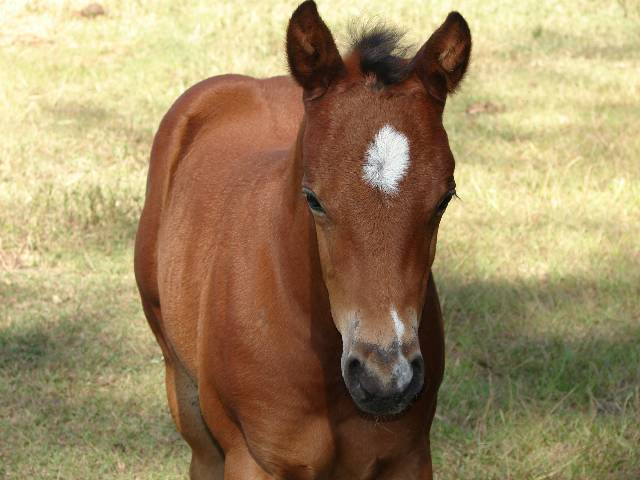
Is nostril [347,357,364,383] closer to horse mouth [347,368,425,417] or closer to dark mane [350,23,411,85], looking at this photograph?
horse mouth [347,368,425,417]

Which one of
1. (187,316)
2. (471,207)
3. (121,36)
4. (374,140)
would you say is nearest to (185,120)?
(187,316)

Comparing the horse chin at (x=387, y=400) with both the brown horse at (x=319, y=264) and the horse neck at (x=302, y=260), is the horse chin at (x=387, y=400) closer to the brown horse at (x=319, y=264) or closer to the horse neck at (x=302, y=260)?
the brown horse at (x=319, y=264)

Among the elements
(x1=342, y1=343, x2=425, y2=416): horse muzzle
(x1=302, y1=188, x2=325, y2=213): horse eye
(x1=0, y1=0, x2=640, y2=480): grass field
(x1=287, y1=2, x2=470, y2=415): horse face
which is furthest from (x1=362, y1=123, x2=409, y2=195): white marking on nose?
(x1=0, y1=0, x2=640, y2=480): grass field

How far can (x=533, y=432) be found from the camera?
510 centimetres

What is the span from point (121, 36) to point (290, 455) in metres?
8.50

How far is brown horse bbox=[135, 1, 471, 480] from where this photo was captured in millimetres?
3059

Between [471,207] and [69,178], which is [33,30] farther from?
[471,207]

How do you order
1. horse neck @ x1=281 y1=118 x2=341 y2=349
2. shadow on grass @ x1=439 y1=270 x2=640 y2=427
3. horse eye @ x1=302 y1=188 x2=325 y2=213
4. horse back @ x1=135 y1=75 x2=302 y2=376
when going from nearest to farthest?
1. horse eye @ x1=302 y1=188 x2=325 y2=213
2. horse neck @ x1=281 y1=118 x2=341 y2=349
3. horse back @ x1=135 y1=75 x2=302 y2=376
4. shadow on grass @ x1=439 y1=270 x2=640 y2=427

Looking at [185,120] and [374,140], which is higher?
[374,140]

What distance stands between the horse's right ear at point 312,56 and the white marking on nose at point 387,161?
0.31 meters

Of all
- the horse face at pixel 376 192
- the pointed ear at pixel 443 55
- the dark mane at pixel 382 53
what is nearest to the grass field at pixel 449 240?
the dark mane at pixel 382 53

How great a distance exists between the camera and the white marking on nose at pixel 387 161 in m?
3.05

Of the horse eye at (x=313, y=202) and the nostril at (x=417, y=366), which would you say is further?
the horse eye at (x=313, y=202)

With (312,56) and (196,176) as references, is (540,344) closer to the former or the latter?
(196,176)
